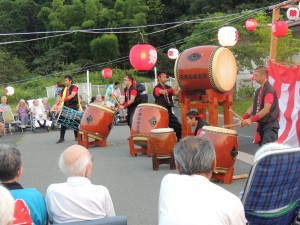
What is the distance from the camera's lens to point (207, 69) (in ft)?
28.7

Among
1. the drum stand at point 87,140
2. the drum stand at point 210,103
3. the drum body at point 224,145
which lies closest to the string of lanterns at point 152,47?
the drum stand at point 87,140

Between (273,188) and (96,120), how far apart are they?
7.75 metres

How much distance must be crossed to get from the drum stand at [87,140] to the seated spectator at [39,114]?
20.1ft

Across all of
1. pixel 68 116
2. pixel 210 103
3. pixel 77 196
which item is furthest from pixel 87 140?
pixel 77 196

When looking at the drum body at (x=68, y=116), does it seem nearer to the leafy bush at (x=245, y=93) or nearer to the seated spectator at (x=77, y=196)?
the seated spectator at (x=77, y=196)

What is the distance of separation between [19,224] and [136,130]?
21.8 ft

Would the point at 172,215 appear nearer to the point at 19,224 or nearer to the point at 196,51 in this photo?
the point at 19,224

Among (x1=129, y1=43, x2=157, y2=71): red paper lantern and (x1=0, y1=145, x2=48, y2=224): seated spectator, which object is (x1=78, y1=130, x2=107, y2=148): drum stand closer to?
(x1=129, y1=43, x2=157, y2=71): red paper lantern

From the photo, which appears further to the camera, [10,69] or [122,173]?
[10,69]

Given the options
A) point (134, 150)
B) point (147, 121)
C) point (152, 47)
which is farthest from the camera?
point (152, 47)

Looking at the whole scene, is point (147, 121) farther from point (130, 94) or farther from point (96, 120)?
point (96, 120)

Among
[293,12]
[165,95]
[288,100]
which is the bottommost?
[288,100]

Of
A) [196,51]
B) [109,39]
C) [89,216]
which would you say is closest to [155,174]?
[196,51]

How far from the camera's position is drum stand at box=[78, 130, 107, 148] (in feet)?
36.5
